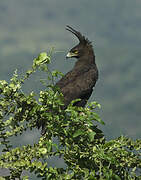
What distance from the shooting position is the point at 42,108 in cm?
421

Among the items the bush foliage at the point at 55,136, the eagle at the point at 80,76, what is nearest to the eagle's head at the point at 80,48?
the eagle at the point at 80,76

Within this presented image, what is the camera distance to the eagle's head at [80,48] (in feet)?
41.0

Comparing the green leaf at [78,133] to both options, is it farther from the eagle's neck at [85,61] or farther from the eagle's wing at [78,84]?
the eagle's neck at [85,61]

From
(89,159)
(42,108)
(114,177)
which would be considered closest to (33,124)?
(42,108)

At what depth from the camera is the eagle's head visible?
12500 mm

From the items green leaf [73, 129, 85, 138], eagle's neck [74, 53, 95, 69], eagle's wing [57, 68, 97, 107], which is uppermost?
eagle's neck [74, 53, 95, 69]

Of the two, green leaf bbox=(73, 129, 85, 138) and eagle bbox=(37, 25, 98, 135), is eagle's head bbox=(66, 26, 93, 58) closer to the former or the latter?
eagle bbox=(37, 25, 98, 135)

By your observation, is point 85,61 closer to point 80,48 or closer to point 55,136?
point 80,48

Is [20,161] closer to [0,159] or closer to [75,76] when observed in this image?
[0,159]

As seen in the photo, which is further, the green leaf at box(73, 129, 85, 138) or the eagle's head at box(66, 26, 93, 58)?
the eagle's head at box(66, 26, 93, 58)

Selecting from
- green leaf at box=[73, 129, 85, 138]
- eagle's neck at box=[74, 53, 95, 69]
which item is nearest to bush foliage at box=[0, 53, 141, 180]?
green leaf at box=[73, 129, 85, 138]

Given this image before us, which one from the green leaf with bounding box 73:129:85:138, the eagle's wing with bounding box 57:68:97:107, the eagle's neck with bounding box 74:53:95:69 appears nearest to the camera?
the green leaf with bounding box 73:129:85:138

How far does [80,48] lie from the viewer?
1264 cm

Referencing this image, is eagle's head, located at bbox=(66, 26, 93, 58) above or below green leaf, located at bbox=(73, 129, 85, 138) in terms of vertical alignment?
above
